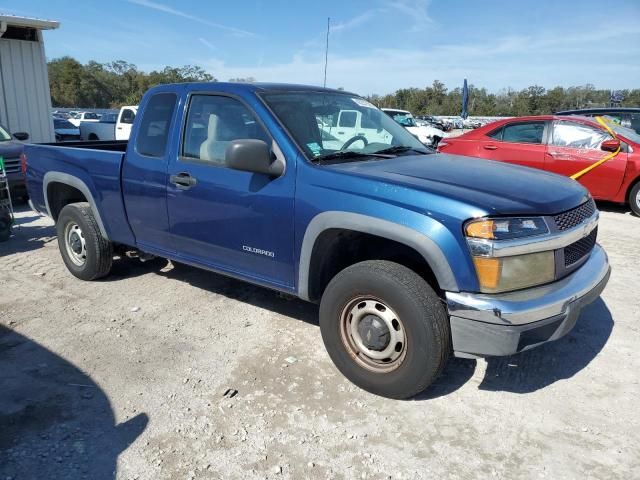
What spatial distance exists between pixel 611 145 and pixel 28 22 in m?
11.8

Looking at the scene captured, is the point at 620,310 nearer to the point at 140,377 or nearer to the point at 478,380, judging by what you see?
the point at 478,380

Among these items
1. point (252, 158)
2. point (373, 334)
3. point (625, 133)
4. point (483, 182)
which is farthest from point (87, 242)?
point (625, 133)

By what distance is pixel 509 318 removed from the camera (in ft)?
8.87

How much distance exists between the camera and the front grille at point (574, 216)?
3.01m

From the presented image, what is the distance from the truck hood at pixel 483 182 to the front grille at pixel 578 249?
25 centimetres

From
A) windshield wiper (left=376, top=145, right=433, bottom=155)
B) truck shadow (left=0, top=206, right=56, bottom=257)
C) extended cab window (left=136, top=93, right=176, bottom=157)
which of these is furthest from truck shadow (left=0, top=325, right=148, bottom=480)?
truck shadow (left=0, top=206, right=56, bottom=257)

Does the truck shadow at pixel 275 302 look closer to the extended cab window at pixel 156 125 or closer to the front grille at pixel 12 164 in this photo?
the extended cab window at pixel 156 125

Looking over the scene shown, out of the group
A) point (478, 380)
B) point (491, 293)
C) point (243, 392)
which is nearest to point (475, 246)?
point (491, 293)

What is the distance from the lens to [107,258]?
510cm

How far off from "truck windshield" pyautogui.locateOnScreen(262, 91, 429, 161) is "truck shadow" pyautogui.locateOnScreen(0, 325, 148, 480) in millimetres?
2025

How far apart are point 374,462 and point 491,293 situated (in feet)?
3.50

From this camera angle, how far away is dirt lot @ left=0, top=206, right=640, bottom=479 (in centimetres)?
267

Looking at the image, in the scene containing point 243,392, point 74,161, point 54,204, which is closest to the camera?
point 243,392

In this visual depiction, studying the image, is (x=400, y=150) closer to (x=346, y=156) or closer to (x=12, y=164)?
(x=346, y=156)
